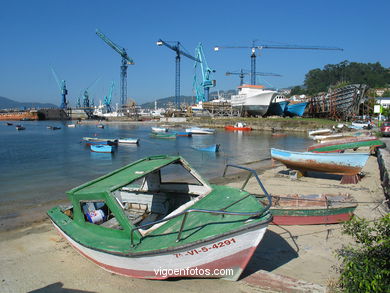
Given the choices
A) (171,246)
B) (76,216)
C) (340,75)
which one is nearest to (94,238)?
(76,216)

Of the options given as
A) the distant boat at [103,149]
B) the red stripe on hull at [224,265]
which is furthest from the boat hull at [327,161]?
the distant boat at [103,149]

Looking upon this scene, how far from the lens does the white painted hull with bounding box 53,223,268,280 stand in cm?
584

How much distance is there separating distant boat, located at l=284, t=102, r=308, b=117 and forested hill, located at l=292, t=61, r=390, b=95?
202 feet

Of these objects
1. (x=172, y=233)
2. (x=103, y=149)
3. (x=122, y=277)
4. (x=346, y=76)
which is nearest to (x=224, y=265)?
(x=172, y=233)

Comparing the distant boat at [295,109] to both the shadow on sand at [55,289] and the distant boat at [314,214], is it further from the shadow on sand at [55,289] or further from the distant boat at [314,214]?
the shadow on sand at [55,289]

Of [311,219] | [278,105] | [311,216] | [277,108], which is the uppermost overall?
[278,105]

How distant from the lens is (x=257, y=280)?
250 inches

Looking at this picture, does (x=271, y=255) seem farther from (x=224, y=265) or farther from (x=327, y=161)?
(x=327, y=161)

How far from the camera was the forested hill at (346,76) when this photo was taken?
450ft

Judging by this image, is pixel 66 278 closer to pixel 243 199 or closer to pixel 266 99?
pixel 243 199

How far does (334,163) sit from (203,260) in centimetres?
1235

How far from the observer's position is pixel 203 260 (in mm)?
6027

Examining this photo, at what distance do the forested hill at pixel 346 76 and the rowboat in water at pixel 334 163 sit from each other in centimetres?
13004

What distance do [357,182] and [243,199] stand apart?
1128cm
